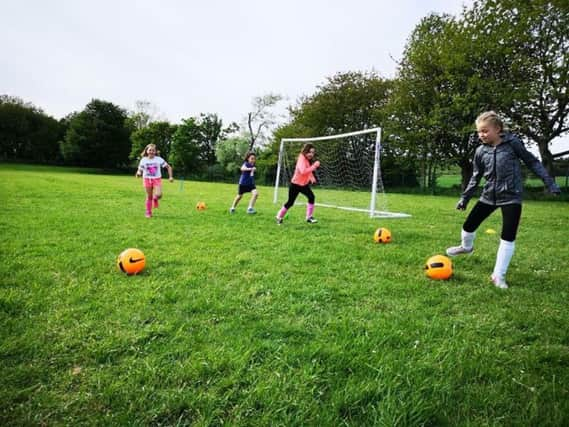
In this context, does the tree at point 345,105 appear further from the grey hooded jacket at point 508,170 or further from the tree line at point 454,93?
the grey hooded jacket at point 508,170

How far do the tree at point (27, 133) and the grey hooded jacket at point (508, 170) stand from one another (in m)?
73.9

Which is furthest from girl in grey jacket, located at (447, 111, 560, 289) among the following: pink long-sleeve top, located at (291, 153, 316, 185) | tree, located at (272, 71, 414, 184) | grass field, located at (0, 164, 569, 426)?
tree, located at (272, 71, 414, 184)

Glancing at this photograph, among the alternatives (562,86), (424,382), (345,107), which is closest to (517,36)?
(562,86)

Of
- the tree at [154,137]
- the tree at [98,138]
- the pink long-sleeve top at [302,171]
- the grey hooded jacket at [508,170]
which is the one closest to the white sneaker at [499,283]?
the grey hooded jacket at [508,170]

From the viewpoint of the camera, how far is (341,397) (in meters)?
1.91

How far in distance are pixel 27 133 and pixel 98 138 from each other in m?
15.2

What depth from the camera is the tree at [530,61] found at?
797 inches

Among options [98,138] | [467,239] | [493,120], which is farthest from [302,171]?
[98,138]

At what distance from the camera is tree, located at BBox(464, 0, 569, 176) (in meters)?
20.2

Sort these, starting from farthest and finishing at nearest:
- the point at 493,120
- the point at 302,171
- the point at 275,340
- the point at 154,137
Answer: the point at 154,137 → the point at 302,171 → the point at 493,120 → the point at 275,340

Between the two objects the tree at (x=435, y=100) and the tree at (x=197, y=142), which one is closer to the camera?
the tree at (x=435, y=100)

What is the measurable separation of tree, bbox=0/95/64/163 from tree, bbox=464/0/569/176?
69.7 metres

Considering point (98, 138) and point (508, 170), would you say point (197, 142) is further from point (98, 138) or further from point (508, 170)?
point (508, 170)

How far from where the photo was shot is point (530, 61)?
20797mm
